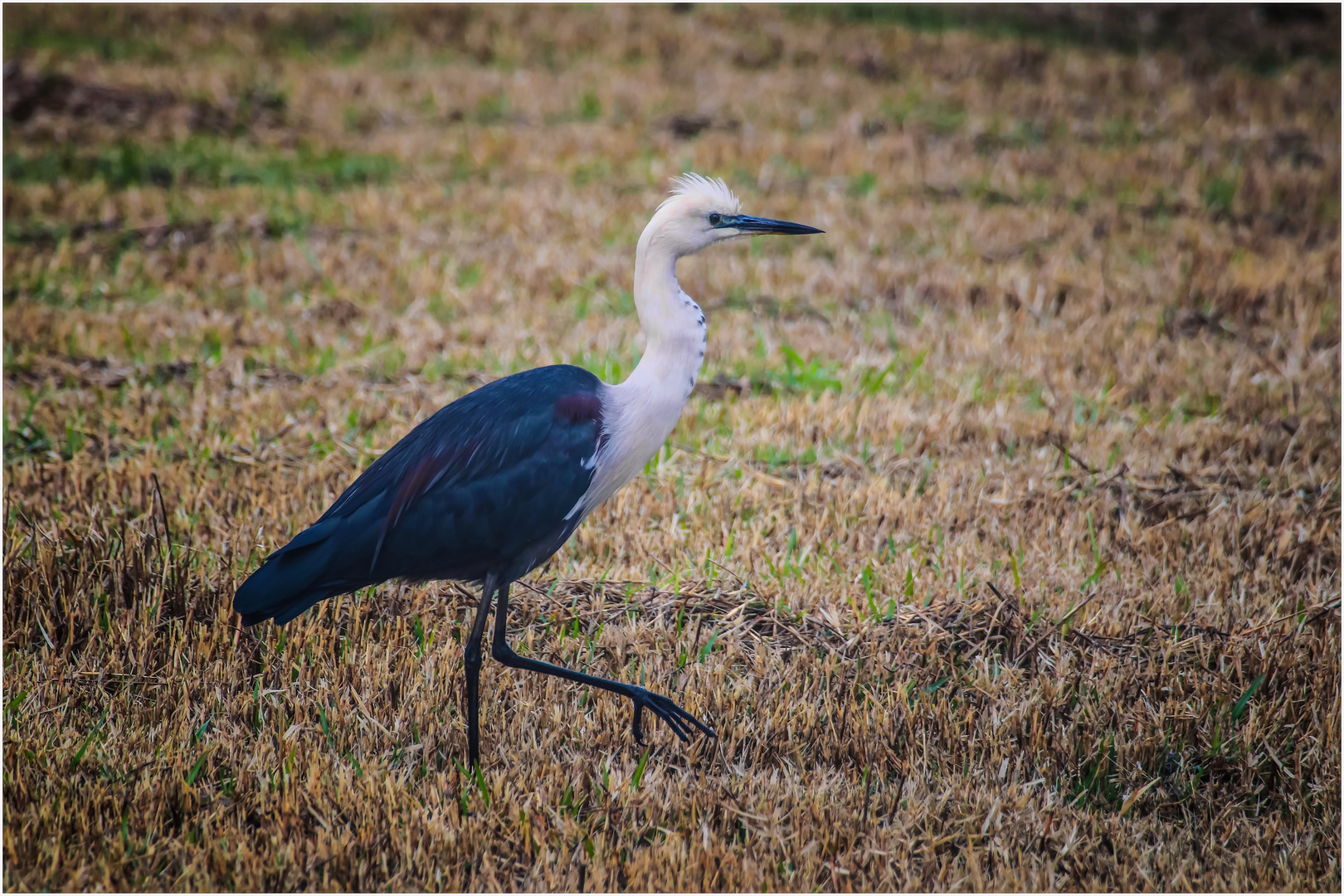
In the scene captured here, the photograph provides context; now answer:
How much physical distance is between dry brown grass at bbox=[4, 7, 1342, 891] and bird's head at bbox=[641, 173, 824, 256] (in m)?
1.34

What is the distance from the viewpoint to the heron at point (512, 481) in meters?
3.32

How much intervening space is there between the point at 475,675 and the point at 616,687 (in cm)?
45

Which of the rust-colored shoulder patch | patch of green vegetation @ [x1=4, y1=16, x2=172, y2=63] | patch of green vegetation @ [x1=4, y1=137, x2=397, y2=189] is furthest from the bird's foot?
patch of green vegetation @ [x1=4, y1=16, x2=172, y2=63]

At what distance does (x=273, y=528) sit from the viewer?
442 centimetres

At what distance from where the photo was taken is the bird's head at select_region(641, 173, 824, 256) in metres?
3.54

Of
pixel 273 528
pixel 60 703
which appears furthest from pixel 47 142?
pixel 60 703

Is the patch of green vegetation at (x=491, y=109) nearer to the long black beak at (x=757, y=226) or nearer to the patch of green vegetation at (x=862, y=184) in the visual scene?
the patch of green vegetation at (x=862, y=184)

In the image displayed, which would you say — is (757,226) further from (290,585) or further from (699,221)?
(290,585)

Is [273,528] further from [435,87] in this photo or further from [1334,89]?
[1334,89]

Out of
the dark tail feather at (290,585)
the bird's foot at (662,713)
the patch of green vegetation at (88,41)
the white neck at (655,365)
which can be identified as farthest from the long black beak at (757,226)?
the patch of green vegetation at (88,41)

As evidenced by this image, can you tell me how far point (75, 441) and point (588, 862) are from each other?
3668 mm

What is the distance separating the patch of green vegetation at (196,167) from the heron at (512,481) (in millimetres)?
7031

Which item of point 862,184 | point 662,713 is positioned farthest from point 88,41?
point 662,713

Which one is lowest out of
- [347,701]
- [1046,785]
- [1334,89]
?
[1046,785]
